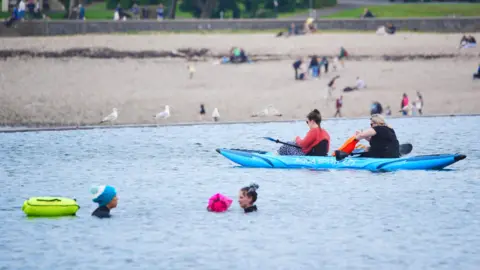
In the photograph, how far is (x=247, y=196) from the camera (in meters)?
20.8

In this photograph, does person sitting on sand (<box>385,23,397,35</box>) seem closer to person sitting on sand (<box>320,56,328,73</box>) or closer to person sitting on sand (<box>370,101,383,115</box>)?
person sitting on sand (<box>320,56,328,73</box>)

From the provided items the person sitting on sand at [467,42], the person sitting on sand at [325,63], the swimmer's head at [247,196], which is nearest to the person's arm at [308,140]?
the swimmer's head at [247,196]

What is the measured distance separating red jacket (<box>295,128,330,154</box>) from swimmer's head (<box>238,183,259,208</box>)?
395cm

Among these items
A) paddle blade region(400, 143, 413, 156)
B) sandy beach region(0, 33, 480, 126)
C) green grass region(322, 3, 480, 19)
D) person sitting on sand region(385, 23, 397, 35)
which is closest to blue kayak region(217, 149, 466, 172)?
paddle blade region(400, 143, 413, 156)

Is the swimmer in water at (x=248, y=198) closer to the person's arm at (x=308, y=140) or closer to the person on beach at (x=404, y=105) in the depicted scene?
the person's arm at (x=308, y=140)

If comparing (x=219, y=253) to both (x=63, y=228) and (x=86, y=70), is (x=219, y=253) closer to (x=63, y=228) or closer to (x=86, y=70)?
(x=63, y=228)

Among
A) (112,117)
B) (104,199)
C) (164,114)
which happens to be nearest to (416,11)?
(164,114)

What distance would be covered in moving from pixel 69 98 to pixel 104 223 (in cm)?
2225

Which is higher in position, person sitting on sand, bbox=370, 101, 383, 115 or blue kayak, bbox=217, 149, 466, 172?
blue kayak, bbox=217, 149, 466, 172

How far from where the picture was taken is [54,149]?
3316 cm

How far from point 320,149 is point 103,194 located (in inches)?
260

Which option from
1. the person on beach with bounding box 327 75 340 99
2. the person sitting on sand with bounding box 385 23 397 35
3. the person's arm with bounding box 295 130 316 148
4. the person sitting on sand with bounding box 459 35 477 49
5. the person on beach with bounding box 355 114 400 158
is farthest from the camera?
the person sitting on sand with bounding box 385 23 397 35

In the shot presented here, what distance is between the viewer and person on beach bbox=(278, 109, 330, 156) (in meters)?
24.7

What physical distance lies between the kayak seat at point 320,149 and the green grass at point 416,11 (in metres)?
35.2
